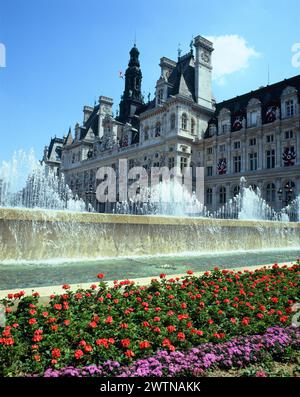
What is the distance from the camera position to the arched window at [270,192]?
3562 centimetres

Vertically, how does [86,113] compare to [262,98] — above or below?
above

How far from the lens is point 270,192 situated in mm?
35969

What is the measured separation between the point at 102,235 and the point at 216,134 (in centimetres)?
3567

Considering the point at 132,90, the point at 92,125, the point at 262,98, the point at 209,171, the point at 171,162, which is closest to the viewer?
the point at 262,98

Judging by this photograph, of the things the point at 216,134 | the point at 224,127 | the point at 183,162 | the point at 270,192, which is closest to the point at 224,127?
the point at 224,127

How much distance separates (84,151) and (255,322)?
65270mm

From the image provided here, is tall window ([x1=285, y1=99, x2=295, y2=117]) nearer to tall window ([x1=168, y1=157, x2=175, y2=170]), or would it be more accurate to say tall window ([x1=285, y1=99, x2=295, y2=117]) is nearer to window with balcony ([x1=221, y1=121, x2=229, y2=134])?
window with balcony ([x1=221, y1=121, x2=229, y2=134])

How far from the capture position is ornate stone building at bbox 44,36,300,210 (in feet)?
116

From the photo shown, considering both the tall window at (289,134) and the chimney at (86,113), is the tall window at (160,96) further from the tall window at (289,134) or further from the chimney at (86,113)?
the chimney at (86,113)

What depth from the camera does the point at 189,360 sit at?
3.26m

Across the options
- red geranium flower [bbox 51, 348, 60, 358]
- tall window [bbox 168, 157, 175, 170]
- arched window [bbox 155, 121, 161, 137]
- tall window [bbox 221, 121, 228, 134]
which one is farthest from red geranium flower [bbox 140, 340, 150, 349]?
arched window [bbox 155, 121, 161, 137]

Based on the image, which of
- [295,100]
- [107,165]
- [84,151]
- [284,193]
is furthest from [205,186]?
[84,151]

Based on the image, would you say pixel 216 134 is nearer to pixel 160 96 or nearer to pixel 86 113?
pixel 160 96

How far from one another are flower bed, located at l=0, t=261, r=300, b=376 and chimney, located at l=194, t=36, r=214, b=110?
42.9 m
